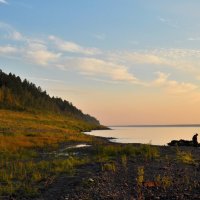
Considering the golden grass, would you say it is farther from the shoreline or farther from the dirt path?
the dirt path

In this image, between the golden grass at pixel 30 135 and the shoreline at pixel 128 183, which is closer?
the shoreline at pixel 128 183

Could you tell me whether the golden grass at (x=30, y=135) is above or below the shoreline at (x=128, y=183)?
above

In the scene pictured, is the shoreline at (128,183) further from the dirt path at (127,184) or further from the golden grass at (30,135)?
the golden grass at (30,135)

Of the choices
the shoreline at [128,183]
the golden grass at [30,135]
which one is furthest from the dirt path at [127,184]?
the golden grass at [30,135]

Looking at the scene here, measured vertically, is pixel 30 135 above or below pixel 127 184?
above

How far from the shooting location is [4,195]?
18203 mm

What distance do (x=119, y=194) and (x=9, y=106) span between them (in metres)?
148

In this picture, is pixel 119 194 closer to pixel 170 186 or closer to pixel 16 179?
pixel 170 186

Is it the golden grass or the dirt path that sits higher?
the golden grass

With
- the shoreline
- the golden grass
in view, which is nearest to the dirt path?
the shoreline

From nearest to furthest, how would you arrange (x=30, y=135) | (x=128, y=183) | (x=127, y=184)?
(x=127, y=184), (x=128, y=183), (x=30, y=135)

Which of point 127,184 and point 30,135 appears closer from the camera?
point 127,184

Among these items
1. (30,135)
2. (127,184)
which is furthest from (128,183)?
(30,135)

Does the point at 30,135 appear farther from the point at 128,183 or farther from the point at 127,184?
the point at 127,184
